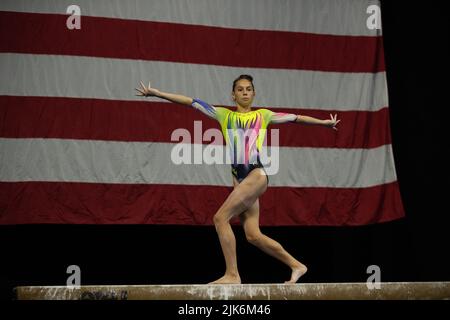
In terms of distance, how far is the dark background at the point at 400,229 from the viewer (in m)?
6.93

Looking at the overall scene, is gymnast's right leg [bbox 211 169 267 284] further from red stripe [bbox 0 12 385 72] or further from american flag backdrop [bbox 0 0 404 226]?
red stripe [bbox 0 12 385 72]

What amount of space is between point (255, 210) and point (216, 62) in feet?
6.34

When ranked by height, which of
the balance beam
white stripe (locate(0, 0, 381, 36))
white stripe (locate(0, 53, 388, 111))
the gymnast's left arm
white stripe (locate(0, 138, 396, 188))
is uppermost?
white stripe (locate(0, 0, 381, 36))

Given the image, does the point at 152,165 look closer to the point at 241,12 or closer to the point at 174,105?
the point at 174,105

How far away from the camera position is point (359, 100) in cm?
715

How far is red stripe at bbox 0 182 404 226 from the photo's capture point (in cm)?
635

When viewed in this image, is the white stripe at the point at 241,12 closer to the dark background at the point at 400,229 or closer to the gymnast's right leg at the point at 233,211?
the dark background at the point at 400,229

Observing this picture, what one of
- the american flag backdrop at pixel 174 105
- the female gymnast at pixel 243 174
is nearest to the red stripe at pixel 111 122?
the american flag backdrop at pixel 174 105

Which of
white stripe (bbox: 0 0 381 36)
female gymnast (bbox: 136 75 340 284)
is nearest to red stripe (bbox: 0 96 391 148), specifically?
white stripe (bbox: 0 0 381 36)

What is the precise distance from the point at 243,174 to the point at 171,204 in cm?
138

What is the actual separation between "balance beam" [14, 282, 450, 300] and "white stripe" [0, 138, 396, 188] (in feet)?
5.33

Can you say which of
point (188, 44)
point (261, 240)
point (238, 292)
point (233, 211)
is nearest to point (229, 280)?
point (238, 292)

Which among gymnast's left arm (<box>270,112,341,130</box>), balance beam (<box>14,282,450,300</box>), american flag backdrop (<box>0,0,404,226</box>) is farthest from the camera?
american flag backdrop (<box>0,0,404,226</box>)

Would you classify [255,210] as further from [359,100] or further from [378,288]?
[359,100]
